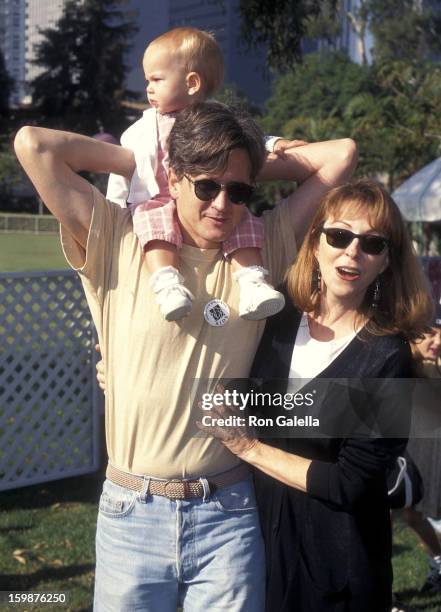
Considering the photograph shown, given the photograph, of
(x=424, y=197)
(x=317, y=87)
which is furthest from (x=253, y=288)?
(x=317, y=87)

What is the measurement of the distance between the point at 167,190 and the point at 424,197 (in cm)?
1081

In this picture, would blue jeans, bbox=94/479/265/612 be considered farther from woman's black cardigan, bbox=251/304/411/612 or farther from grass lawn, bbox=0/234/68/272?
grass lawn, bbox=0/234/68/272

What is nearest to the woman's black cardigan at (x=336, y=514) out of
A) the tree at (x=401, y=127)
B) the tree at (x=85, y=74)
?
the tree at (x=401, y=127)

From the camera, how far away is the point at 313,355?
2172 mm

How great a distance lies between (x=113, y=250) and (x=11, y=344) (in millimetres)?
4631

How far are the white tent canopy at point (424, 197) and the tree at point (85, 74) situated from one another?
46.9 meters

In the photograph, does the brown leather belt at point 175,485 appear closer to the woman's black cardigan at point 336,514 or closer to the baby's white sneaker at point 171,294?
the woman's black cardigan at point 336,514

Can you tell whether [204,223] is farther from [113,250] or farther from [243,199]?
[113,250]

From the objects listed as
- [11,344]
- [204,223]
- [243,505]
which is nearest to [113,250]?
[204,223]

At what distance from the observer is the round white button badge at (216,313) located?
218 cm

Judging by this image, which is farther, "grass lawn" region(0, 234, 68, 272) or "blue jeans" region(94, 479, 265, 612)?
"grass lawn" region(0, 234, 68, 272)

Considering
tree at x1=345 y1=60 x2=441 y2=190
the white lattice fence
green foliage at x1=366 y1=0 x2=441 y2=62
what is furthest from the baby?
green foliage at x1=366 y1=0 x2=441 y2=62

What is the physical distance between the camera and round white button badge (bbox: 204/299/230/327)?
218 centimetres

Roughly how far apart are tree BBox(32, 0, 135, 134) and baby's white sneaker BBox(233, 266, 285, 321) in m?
57.4
